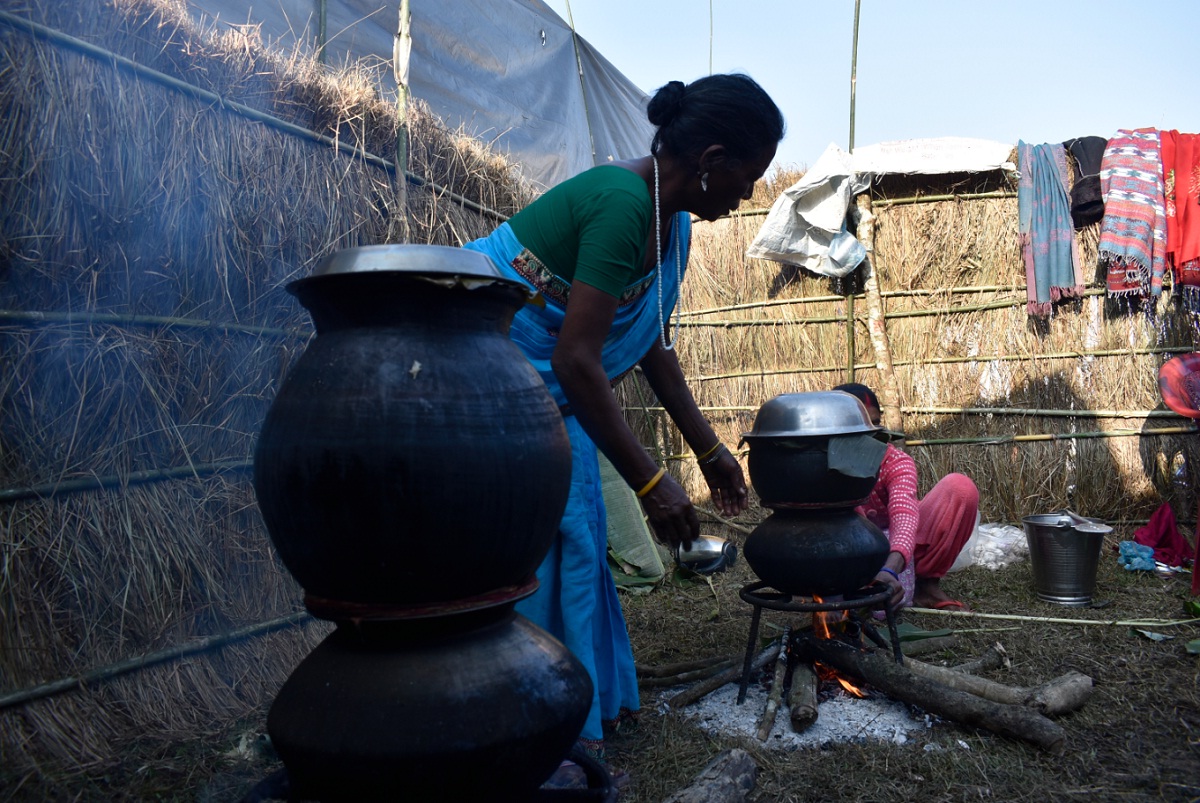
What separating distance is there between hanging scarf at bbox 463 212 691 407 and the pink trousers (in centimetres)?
263

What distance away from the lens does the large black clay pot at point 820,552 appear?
2943mm

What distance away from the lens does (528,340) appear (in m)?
2.42

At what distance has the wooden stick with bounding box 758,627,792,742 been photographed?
2.81 m

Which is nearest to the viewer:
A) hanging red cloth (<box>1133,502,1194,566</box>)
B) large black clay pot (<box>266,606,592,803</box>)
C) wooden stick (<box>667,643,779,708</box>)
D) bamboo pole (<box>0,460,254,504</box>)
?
large black clay pot (<box>266,606,592,803</box>)

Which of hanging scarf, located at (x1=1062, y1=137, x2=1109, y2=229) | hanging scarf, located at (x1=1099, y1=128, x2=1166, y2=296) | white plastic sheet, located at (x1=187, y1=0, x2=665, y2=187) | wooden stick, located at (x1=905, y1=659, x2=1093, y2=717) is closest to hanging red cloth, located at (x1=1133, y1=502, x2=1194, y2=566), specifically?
hanging scarf, located at (x1=1099, y1=128, x2=1166, y2=296)

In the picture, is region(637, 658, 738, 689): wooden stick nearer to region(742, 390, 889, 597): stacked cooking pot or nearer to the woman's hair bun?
region(742, 390, 889, 597): stacked cooking pot

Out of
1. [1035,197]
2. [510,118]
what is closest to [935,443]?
[1035,197]

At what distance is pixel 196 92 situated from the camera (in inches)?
120

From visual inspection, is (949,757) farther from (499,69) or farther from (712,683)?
(499,69)

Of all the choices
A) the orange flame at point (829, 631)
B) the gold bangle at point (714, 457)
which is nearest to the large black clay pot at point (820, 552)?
the orange flame at point (829, 631)

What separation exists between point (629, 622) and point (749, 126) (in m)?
3.22

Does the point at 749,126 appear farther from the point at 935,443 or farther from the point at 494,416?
the point at 935,443

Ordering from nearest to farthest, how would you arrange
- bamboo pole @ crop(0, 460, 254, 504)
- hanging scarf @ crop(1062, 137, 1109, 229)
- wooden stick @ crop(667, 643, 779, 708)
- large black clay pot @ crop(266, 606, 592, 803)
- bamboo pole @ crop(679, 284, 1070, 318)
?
1. large black clay pot @ crop(266, 606, 592, 803)
2. bamboo pole @ crop(0, 460, 254, 504)
3. wooden stick @ crop(667, 643, 779, 708)
4. hanging scarf @ crop(1062, 137, 1109, 229)
5. bamboo pole @ crop(679, 284, 1070, 318)

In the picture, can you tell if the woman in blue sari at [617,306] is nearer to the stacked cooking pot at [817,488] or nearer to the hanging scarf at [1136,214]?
the stacked cooking pot at [817,488]
